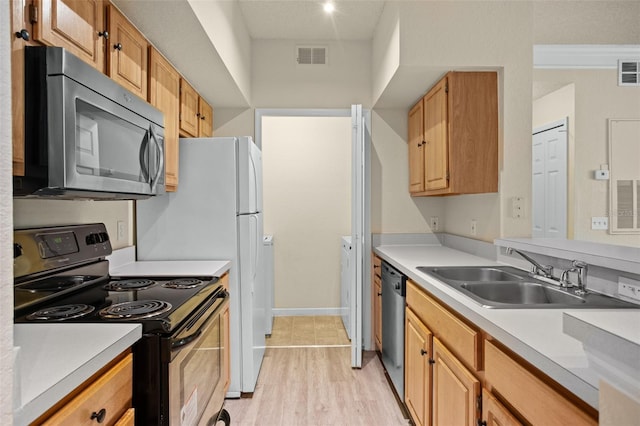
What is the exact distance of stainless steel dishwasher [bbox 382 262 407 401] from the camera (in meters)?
2.45

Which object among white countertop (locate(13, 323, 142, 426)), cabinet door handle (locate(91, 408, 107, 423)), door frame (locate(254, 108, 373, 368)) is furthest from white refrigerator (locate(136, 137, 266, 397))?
cabinet door handle (locate(91, 408, 107, 423))

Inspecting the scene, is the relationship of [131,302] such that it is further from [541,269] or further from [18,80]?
[541,269]

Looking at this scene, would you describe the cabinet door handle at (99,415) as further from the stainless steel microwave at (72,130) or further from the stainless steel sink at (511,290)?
the stainless steel sink at (511,290)

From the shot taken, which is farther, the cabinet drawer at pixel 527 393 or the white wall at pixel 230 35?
the white wall at pixel 230 35

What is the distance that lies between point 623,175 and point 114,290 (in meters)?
2.32

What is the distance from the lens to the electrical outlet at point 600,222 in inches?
75.7

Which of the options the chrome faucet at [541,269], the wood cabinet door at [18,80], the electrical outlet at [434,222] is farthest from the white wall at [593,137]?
the wood cabinet door at [18,80]

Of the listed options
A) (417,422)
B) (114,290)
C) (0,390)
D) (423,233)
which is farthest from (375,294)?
(0,390)

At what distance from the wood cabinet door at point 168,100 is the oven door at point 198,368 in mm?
840

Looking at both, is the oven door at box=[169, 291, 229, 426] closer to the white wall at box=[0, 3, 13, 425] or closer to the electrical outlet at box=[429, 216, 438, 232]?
the white wall at box=[0, 3, 13, 425]

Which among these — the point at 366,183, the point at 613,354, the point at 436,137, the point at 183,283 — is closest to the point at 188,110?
the point at 183,283

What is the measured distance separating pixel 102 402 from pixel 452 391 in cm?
125

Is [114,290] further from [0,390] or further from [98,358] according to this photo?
[0,390]

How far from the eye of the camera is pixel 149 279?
79.1 inches
